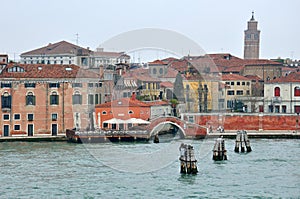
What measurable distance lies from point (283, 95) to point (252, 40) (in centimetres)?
2270

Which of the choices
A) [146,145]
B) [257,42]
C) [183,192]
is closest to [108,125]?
[146,145]

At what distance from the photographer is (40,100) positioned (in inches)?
1037

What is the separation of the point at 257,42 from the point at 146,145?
3076cm

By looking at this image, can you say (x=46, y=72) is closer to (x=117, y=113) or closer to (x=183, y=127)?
(x=117, y=113)

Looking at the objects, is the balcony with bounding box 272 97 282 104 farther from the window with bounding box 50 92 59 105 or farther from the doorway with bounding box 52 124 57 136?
the doorway with bounding box 52 124 57 136

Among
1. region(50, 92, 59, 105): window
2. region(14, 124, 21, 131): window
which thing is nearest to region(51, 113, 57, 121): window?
region(50, 92, 59, 105): window

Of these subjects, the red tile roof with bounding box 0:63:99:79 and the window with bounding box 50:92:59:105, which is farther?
the window with bounding box 50:92:59:105

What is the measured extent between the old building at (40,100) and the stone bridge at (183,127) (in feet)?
7.49

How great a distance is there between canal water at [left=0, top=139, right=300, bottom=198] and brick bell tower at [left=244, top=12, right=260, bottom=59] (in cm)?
3023

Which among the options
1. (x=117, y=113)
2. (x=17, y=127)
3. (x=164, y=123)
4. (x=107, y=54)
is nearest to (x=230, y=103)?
(x=164, y=123)

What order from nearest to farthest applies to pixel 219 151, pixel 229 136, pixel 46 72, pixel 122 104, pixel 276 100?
pixel 219 151 → pixel 46 72 → pixel 229 136 → pixel 122 104 → pixel 276 100

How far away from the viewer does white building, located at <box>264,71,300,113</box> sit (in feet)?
101

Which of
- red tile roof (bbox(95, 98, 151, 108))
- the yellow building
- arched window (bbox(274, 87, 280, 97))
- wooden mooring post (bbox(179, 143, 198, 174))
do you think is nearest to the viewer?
wooden mooring post (bbox(179, 143, 198, 174))

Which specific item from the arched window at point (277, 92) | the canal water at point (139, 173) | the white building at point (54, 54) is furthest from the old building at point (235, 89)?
the canal water at point (139, 173)
